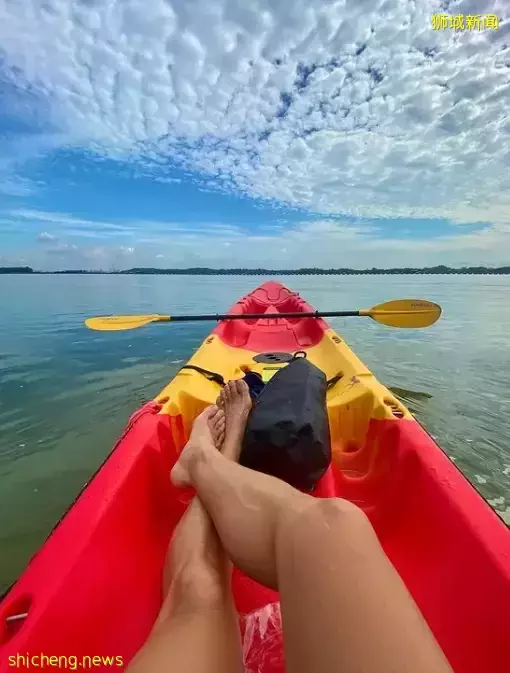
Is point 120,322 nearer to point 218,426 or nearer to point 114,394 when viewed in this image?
point 114,394

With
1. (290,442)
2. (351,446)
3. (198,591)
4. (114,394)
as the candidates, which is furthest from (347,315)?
(198,591)

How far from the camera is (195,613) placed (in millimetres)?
1125

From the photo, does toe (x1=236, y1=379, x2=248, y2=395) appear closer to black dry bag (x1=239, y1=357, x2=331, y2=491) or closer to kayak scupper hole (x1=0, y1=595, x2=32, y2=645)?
black dry bag (x1=239, y1=357, x2=331, y2=491)

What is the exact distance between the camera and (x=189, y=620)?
43.0 inches

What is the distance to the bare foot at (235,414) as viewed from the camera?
2072 millimetres

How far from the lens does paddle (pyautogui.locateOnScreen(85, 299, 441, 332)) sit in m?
5.12

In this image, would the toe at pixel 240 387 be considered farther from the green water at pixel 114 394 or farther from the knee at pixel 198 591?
the green water at pixel 114 394

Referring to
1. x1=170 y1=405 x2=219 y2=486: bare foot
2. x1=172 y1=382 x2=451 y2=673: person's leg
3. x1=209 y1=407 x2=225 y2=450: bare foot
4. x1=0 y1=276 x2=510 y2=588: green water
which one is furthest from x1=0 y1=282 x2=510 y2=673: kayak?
x1=0 y1=276 x2=510 y2=588: green water

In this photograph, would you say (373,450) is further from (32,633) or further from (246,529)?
(32,633)

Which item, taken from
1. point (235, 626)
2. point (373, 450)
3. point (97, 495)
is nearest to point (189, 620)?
point (235, 626)

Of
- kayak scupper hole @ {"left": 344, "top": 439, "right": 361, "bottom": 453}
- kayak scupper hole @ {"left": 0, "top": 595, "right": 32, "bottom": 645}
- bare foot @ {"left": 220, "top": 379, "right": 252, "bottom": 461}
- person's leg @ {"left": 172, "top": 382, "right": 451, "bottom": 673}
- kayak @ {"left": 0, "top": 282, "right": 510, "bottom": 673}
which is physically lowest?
kayak scupper hole @ {"left": 344, "top": 439, "right": 361, "bottom": 453}

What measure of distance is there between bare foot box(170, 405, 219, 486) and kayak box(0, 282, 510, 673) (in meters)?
0.22

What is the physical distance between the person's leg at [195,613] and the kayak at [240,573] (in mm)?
269

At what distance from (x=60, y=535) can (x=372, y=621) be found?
115 centimetres
